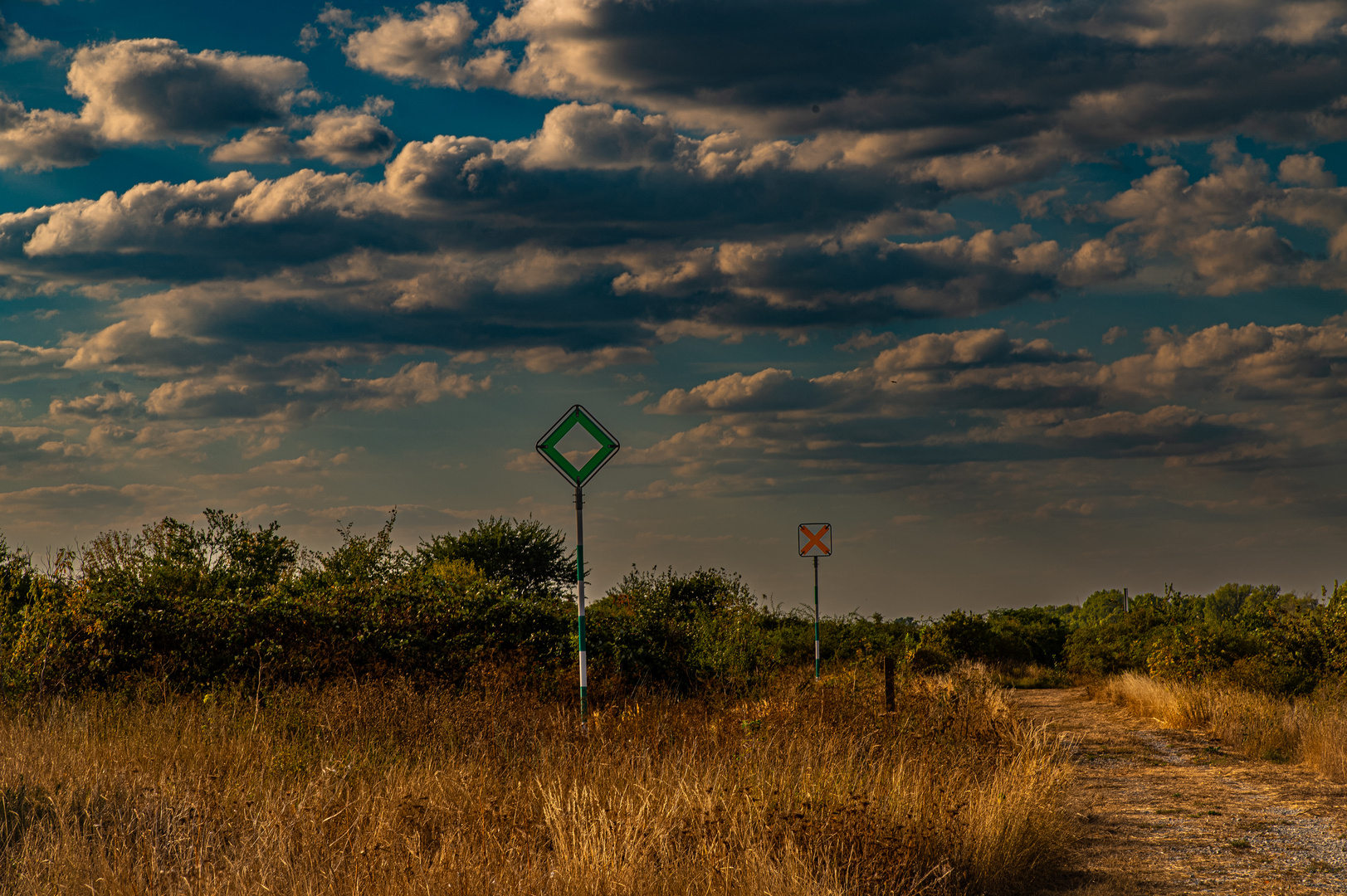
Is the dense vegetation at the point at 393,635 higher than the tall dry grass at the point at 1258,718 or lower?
higher

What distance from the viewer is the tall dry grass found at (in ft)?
46.4

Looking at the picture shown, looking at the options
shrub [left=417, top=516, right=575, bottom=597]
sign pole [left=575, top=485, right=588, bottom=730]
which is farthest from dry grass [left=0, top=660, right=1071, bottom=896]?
shrub [left=417, top=516, right=575, bottom=597]

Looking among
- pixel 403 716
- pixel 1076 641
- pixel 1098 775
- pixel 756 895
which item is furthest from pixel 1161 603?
pixel 756 895

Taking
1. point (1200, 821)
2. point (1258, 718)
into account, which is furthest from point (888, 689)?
point (1258, 718)

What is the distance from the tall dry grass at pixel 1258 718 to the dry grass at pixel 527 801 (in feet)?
18.0

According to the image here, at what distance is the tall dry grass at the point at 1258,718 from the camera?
46.4 feet

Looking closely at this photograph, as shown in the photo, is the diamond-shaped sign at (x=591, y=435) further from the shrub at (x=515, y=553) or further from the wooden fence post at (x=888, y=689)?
the shrub at (x=515, y=553)

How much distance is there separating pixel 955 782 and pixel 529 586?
33141 mm

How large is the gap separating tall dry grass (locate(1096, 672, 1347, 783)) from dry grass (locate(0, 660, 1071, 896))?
5488 mm

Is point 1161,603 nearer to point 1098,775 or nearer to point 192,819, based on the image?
point 1098,775

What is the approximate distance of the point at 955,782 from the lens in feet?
29.9

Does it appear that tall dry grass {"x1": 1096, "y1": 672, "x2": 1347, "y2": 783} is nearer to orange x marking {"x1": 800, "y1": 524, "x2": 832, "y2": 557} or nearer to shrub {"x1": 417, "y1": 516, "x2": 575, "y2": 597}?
orange x marking {"x1": 800, "y1": 524, "x2": 832, "y2": 557}

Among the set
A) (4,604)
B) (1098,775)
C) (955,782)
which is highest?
(4,604)

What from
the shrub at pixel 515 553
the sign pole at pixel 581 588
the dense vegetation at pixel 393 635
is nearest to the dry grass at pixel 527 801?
the sign pole at pixel 581 588
